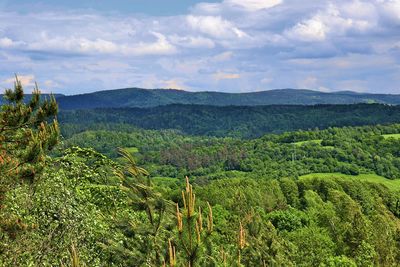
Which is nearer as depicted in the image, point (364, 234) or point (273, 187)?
point (364, 234)

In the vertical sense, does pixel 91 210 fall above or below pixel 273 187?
above

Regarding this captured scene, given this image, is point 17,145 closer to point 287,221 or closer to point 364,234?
point 364,234

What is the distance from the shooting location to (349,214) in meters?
94.0

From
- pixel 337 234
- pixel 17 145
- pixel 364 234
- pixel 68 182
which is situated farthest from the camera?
pixel 337 234

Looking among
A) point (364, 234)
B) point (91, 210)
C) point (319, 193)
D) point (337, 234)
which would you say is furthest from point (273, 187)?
point (91, 210)

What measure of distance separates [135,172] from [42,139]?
344 inches

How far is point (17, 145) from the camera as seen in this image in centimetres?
2475

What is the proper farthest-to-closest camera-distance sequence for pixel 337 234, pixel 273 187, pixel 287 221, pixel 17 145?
pixel 273 187, pixel 287 221, pixel 337 234, pixel 17 145

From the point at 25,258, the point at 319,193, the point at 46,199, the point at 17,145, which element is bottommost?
the point at 319,193

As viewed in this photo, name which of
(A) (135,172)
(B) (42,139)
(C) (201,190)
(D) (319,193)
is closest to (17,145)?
(B) (42,139)

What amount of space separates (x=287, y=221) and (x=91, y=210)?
66911mm

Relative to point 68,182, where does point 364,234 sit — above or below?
below

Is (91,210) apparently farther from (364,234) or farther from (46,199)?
(364,234)

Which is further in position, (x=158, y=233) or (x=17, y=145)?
(x=17, y=145)
